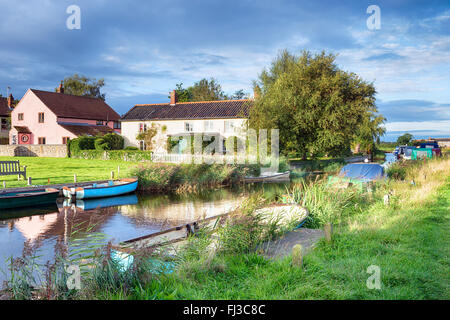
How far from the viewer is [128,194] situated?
22.2 m

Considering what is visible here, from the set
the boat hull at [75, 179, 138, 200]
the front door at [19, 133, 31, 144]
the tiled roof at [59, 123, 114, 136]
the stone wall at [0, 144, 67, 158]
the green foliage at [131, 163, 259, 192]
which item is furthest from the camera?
the front door at [19, 133, 31, 144]

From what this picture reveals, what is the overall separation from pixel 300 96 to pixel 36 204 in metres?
25.0

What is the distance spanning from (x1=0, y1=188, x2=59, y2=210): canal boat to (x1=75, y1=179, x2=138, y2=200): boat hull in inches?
58.6

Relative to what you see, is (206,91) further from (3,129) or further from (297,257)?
(297,257)

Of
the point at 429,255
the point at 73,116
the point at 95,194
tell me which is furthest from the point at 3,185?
the point at 73,116

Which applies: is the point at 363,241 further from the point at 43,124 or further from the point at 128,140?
the point at 43,124

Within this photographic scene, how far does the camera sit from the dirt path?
7.46 metres

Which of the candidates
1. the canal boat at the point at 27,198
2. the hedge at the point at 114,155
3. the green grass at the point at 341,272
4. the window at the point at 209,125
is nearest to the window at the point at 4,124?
the hedge at the point at 114,155

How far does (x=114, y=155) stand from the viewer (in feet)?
124

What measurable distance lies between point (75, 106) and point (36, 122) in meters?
6.01

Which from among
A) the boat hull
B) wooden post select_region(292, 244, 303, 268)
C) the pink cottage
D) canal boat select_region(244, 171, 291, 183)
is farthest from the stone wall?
wooden post select_region(292, 244, 303, 268)

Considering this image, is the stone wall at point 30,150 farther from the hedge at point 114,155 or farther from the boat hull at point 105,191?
the boat hull at point 105,191

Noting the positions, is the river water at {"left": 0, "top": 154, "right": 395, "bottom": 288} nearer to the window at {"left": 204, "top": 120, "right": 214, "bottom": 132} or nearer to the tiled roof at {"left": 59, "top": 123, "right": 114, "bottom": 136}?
the window at {"left": 204, "top": 120, "right": 214, "bottom": 132}
